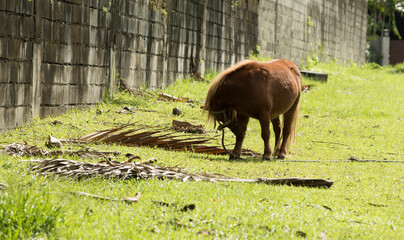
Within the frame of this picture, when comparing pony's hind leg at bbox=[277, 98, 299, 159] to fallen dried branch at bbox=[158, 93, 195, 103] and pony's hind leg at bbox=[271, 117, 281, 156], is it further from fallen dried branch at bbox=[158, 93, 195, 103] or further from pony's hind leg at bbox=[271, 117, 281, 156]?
fallen dried branch at bbox=[158, 93, 195, 103]

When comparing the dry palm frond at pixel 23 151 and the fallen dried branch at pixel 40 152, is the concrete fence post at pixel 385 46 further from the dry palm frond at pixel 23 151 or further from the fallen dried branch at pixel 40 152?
the dry palm frond at pixel 23 151

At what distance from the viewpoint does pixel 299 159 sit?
861 centimetres

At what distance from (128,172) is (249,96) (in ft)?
9.75

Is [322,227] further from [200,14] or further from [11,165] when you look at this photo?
[200,14]

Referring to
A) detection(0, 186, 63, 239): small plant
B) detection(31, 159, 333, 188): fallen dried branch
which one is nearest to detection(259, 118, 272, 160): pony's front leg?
detection(31, 159, 333, 188): fallen dried branch

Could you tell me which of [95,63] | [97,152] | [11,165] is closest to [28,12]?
[95,63]

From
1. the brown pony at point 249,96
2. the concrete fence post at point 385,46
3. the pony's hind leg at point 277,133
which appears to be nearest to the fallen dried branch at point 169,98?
the pony's hind leg at point 277,133

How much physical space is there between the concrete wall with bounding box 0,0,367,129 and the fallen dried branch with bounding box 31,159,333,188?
3420 millimetres

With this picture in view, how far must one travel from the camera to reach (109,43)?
458 inches

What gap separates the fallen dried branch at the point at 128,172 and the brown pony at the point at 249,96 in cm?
193

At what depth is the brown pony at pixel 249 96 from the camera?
26.3 ft

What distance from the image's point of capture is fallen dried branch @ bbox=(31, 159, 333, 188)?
5.07 m

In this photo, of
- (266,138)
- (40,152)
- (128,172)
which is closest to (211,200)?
(128,172)

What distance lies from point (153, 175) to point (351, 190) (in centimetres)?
200
